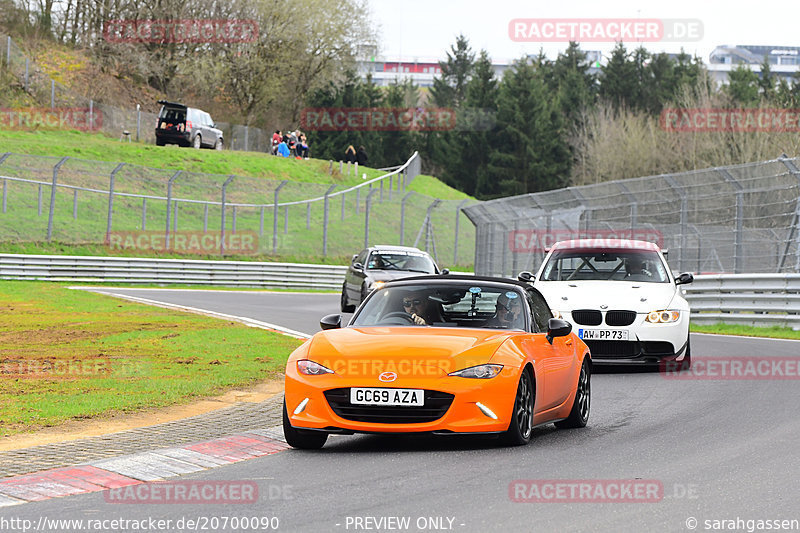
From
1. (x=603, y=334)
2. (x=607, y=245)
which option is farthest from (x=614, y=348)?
(x=607, y=245)

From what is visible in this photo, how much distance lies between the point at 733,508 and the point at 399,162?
88230mm

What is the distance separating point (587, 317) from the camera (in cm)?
1462

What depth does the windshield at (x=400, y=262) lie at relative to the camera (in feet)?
85.3

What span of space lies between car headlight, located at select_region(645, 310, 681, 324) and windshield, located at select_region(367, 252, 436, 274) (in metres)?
11.6

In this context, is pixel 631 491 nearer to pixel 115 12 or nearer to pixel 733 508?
pixel 733 508

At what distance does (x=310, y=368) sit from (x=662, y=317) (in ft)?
22.9

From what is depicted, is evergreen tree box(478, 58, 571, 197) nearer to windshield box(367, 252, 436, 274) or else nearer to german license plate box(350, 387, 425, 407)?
windshield box(367, 252, 436, 274)

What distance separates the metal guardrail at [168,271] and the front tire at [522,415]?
27.0 metres

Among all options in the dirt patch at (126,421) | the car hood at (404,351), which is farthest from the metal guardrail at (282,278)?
the car hood at (404,351)

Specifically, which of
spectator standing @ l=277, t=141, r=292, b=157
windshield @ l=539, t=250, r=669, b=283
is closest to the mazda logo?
windshield @ l=539, t=250, r=669, b=283

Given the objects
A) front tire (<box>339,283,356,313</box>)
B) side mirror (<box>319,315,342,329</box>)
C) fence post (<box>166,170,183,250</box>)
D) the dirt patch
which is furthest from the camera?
fence post (<box>166,170,183,250</box>)

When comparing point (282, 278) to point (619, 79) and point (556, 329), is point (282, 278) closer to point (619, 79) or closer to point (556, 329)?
point (556, 329)

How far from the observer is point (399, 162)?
94.2m

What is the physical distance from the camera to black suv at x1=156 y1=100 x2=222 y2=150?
5706cm
